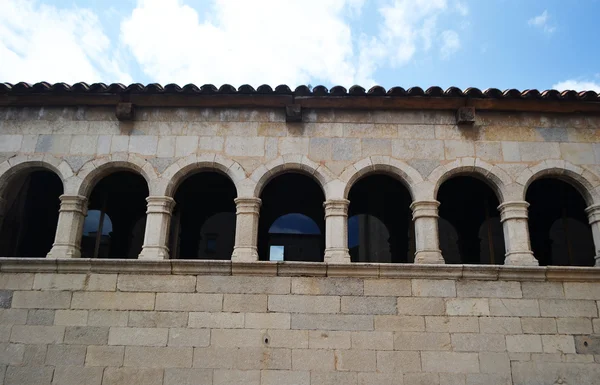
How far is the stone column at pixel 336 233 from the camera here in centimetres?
645

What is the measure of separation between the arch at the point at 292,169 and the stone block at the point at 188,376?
2.42 m

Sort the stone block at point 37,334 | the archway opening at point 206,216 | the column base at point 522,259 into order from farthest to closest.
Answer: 1. the archway opening at point 206,216
2. the column base at point 522,259
3. the stone block at point 37,334

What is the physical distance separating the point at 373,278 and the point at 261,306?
4.85 ft

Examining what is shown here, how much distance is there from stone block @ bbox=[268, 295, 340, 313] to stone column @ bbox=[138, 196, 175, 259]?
1.63 metres

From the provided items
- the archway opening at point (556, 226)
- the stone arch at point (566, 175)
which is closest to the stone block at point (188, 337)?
the stone arch at point (566, 175)

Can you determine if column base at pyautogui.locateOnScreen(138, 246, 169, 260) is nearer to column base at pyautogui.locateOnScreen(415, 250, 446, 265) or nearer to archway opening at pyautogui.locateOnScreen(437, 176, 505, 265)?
column base at pyautogui.locateOnScreen(415, 250, 446, 265)

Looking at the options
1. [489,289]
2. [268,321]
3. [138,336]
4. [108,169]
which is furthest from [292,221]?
[489,289]

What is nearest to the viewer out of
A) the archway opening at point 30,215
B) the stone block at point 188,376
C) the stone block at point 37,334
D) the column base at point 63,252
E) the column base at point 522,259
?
the stone block at point 188,376

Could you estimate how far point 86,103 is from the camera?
7281 mm

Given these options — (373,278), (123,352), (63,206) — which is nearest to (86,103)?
(63,206)

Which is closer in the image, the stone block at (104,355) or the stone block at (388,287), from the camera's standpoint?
the stone block at (104,355)

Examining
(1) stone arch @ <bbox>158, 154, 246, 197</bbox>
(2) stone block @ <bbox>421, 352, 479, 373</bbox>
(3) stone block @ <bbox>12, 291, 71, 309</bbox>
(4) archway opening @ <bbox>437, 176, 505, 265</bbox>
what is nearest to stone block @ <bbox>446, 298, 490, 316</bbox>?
(2) stone block @ <bbox>421, 352, 479, 373</bbox>

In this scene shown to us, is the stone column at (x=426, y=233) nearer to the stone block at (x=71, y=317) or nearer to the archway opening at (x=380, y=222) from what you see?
the archway opening at (x=380, y=222)

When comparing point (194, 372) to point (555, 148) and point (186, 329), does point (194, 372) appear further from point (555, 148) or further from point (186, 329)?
point (555, 148)
